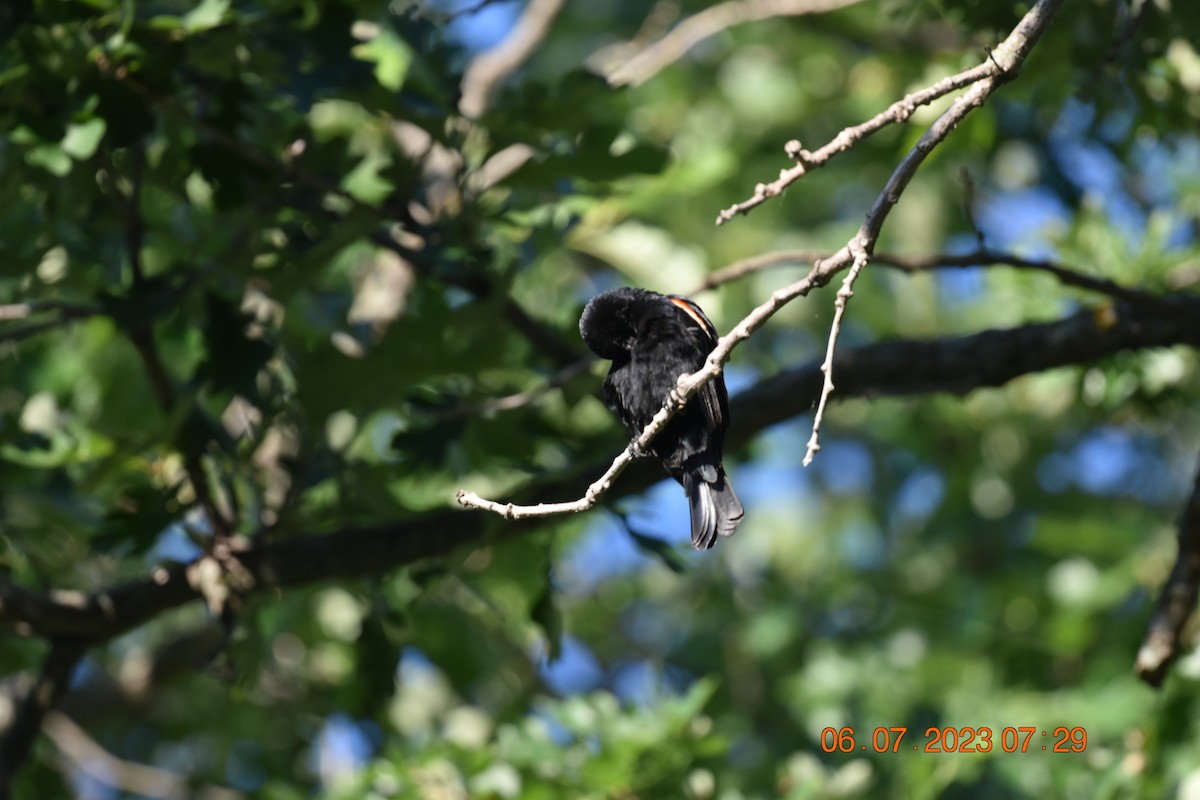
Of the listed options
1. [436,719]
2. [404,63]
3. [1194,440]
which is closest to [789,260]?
[404,63]

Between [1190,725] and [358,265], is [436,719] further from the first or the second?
[1190,725]

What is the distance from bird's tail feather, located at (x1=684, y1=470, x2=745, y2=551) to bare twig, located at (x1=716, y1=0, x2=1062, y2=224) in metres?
0.70

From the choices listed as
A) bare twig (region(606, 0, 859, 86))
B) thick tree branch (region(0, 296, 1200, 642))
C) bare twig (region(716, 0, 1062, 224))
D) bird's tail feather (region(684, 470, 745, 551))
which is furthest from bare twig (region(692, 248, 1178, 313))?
bare twig (region(606, 0, 859, 86))

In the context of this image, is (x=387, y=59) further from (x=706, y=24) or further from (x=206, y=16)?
(x=706, y=24)

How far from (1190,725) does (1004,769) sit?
0.98m

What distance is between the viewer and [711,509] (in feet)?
9.07

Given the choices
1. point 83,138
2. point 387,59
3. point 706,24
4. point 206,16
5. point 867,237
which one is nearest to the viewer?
point 867,237

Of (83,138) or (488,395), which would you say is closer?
(83,138)

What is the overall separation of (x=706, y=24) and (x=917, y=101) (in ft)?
10.7

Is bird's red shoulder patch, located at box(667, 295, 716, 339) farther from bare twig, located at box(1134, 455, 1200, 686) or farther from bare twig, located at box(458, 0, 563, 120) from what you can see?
bare twig, located at box(458, 0, 563, 120)

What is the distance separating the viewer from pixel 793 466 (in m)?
8.57

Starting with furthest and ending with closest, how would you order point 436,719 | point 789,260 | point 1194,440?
1. point 1194,440
2. point 436,719
3. point 789,260
